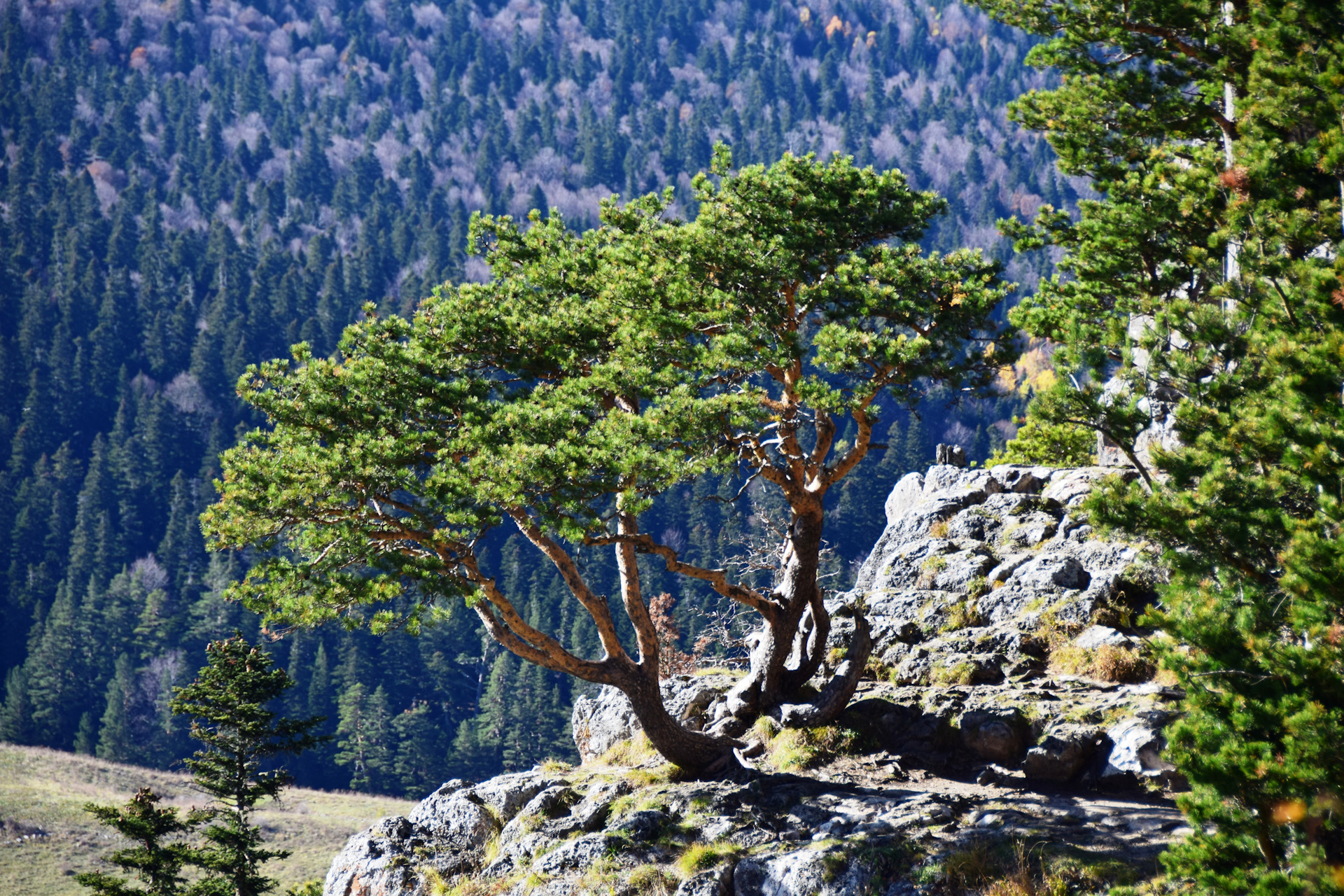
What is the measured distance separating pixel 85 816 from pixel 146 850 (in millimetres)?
43724

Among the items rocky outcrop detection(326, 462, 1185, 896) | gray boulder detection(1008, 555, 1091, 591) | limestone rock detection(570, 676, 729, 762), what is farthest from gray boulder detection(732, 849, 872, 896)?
gray boulder detection(1008, 555, 1091, 591)

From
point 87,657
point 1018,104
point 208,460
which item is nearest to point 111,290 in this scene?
point 208,460

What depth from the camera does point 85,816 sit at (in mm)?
61406

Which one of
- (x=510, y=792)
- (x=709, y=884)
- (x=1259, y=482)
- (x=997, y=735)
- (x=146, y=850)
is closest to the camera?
(x=1259, y=482)

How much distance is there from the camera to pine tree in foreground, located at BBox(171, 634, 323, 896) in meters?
25.7

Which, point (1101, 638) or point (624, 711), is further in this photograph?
point (624, 711)

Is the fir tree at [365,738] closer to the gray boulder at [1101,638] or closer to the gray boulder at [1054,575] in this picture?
the gray boulder at [1054,575]

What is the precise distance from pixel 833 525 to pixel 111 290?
118850 millimetres

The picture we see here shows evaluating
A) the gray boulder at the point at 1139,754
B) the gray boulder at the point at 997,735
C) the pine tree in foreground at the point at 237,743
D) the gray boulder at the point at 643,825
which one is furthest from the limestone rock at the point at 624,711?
the pine tree in foreground at the point at 237,743

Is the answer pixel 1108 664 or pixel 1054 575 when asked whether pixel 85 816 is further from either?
pixel 1108 664

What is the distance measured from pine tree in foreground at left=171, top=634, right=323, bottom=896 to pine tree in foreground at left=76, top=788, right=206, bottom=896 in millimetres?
617

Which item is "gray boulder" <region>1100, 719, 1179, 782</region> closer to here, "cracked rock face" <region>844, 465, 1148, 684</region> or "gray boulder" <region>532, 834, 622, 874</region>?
"cracked rock face" <region>844, 465, 1148, 684</region>

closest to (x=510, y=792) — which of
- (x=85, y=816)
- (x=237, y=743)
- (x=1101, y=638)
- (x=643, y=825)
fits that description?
(x=643, y=825)

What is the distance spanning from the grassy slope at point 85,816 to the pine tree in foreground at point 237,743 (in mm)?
22789
